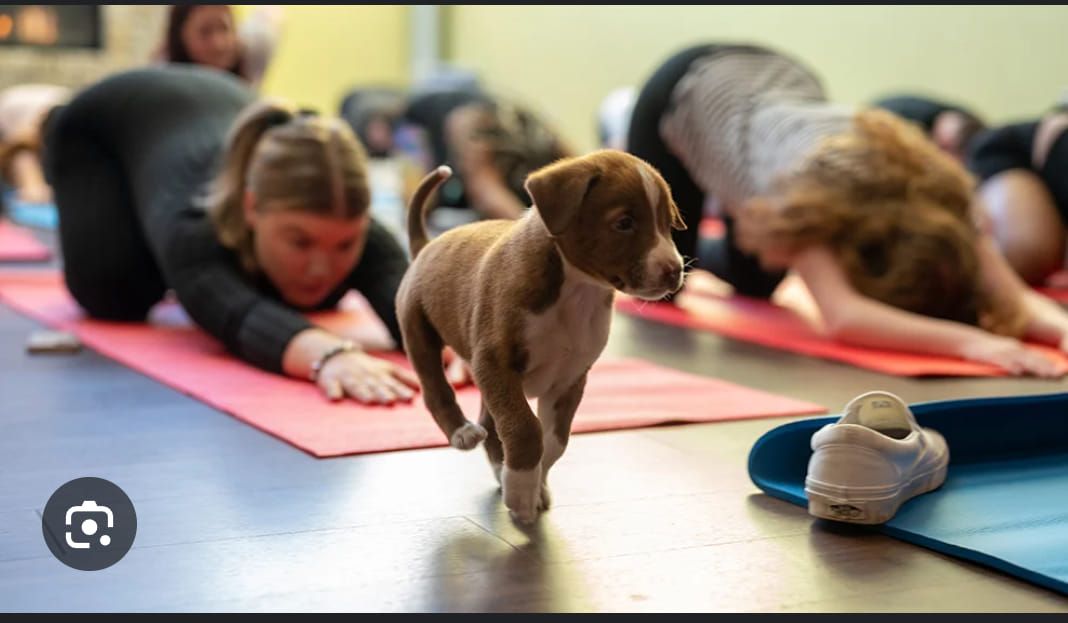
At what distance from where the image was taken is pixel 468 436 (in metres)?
1.48

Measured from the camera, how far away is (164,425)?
78.5 inches

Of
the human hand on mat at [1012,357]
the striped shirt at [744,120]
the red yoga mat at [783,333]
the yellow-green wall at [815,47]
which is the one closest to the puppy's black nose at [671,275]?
the red yoga mat at [783,333]

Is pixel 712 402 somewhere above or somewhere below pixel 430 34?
above

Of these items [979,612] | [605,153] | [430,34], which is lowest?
[430,34]

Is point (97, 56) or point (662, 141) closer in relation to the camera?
point (662, 141)

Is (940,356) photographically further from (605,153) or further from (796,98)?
(605,153)

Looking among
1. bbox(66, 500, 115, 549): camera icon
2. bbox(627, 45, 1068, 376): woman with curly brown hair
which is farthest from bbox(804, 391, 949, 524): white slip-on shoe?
bbox(627, 45, 1068, 376): woman with curly brown hair

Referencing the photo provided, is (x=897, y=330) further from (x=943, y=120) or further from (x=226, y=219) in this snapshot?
(x=943, y=120)

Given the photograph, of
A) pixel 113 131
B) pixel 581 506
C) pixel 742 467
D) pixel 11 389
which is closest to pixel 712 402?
pixel 742 467

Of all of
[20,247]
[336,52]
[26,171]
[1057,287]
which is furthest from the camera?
[336,52]

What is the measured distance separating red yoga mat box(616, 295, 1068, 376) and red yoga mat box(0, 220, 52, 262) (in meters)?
1.95

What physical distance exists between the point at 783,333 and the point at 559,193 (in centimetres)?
192

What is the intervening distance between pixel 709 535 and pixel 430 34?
8953 millimetres

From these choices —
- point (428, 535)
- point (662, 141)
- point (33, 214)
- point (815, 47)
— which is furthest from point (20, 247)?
point (815, 47)
